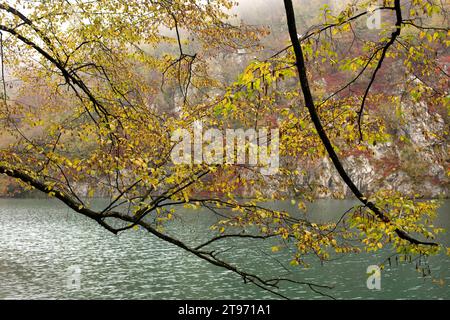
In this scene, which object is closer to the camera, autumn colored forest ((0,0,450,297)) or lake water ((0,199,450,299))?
autumn colored forest ((0,0,450,297))

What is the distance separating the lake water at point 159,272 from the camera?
2845 cm

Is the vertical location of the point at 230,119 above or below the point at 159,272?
above

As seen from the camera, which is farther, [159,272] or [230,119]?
[159,272]

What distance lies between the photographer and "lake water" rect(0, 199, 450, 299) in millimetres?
28453

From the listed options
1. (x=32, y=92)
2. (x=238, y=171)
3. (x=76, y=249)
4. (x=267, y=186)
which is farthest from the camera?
(x=76, y=249)

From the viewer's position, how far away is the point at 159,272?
114 ft

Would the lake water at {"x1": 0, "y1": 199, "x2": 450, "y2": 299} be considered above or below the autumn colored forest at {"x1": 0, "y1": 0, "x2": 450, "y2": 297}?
below

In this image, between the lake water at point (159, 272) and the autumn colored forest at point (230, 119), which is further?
the lake water at point (159, 272)

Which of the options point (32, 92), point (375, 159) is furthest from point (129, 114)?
point (375, 159)

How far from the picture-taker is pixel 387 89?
12419 centimetres

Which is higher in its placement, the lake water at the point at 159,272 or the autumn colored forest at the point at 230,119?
the autumn colored forest at the point at 230,119

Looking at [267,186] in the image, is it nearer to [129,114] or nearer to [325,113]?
[325,113]

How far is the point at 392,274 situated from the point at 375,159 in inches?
3034

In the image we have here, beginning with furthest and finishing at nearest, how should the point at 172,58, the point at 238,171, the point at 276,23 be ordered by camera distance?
the point at 276,23
the point at 172,58
the point at 238,171
